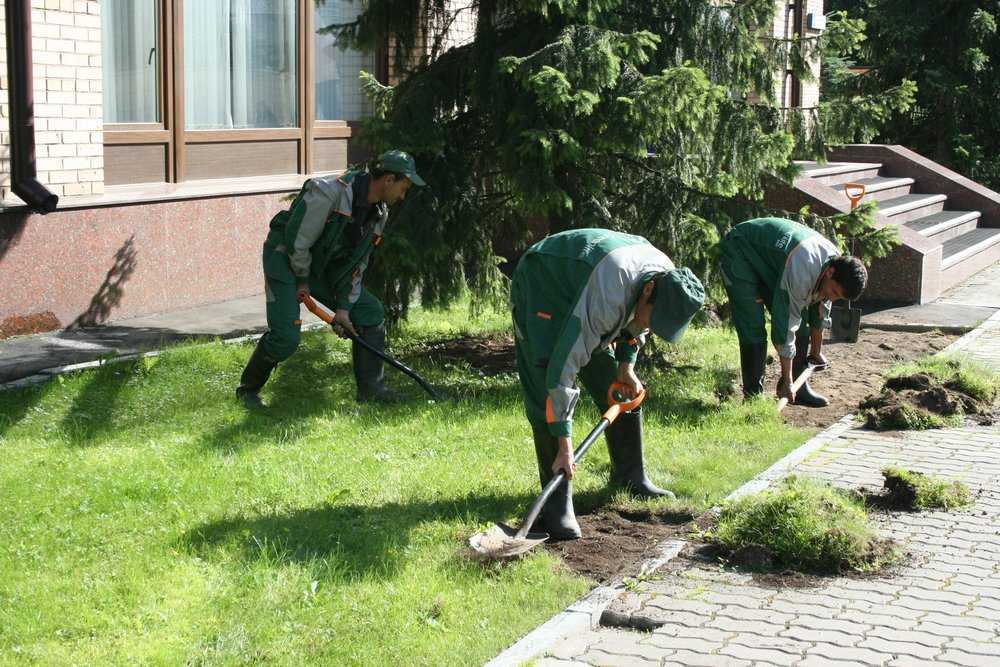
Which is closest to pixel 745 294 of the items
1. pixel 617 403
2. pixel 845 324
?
pixel 845 324

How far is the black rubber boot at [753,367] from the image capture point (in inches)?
344

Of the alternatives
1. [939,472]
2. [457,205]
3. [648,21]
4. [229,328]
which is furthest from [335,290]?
[939,472]

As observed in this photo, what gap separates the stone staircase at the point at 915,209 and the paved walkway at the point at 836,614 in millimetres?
6891

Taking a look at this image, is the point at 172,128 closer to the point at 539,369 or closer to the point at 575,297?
the point at 539,369

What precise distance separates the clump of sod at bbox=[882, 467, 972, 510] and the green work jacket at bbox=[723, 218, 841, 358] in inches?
66.5

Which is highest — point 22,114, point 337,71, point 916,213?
point 337,71

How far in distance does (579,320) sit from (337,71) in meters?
9.43

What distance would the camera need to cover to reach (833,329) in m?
10.5

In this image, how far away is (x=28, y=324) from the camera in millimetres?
9812

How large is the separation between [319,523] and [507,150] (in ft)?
12.1

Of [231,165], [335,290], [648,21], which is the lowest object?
[335,290]

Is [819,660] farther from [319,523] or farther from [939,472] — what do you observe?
[939,472]

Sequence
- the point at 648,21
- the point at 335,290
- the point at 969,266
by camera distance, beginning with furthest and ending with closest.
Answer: the point at 969,266 → the point at 648,21 → the point at 335,290

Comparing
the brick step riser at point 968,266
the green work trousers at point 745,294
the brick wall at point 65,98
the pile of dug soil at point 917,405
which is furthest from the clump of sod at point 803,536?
the brick step riser at point 968,266
